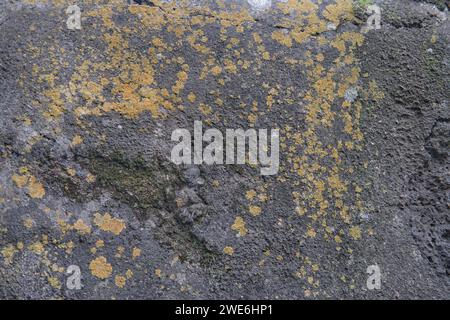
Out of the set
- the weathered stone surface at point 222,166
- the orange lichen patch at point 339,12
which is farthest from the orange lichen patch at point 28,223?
the orange lichen patch at point 339,12

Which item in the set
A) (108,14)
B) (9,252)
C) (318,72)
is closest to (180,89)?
(108,14)

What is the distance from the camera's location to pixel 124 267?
154cm

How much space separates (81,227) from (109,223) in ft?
0.27

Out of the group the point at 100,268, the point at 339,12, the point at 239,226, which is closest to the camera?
the point at 100,268

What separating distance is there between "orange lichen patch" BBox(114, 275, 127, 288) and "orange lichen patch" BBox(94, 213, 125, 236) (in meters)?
0.13

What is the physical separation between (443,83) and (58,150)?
1.36 meters

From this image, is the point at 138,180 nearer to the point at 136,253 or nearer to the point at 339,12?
the point at 136,253

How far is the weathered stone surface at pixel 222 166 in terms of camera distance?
157 centimetres

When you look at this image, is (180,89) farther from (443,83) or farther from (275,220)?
(443,83)

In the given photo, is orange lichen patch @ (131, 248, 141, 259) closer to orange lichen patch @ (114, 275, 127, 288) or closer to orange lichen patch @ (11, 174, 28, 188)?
orange lichen patch @ (114, 275, 127, 288)

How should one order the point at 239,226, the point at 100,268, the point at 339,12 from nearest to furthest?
the point at 100,268
the point at 239,226
the point at 339,12

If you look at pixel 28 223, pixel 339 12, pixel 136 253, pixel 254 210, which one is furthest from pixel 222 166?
pixel 339 12

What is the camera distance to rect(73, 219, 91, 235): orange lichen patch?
1.56m

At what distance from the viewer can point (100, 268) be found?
153 centimetres
